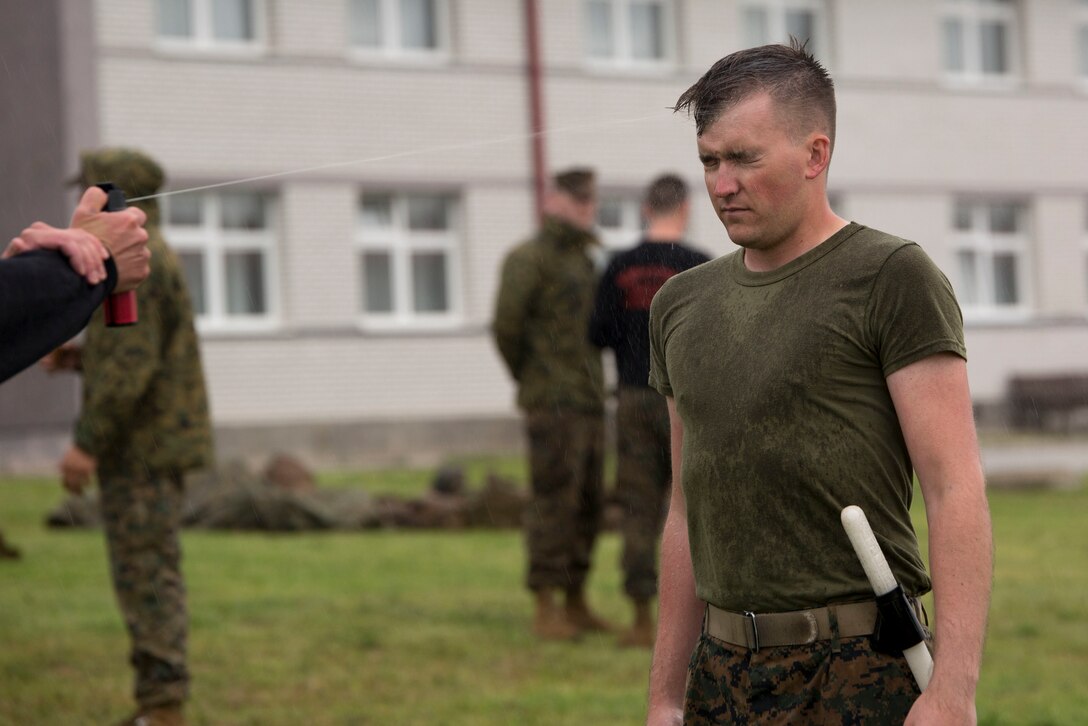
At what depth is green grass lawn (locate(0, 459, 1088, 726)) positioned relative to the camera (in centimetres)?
679

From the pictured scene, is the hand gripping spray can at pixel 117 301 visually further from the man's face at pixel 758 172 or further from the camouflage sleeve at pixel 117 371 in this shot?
the camouflage sleeve at pixel 117 371

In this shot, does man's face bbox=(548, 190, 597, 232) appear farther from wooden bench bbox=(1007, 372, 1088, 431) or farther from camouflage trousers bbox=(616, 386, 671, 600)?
wooden bench bbox=(1007, 372, 1088, 431)

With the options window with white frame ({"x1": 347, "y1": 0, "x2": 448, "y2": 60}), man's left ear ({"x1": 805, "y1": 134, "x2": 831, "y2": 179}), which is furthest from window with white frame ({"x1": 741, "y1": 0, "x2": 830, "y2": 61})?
man's left ear ({"x1": 805, "y1": 134, "x2": 831, "y2": 179})

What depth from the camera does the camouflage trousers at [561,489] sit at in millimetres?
8383

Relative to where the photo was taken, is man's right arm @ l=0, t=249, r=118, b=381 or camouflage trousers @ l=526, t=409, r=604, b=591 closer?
man's right arm @ l=0, t=249, r=118, b=381

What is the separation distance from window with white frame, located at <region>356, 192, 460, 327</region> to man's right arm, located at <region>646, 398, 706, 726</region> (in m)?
19.6

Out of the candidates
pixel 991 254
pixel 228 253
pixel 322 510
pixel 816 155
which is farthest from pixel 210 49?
pixel 816 155

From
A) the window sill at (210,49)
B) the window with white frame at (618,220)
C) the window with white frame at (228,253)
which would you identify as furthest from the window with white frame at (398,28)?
the window with white frame at (618,220)

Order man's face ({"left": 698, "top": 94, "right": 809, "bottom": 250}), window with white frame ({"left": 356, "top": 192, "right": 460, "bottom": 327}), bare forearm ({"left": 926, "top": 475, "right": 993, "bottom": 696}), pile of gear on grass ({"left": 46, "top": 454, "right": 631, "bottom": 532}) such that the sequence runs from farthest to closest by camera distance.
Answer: window with white frame ({"left": 356, "top": 192, "right": 460, "bottom": 327}) < pile of gear on grass ({"left": 46, "top": 454, "right": 631, "bottom": 532}) < man's face ({"left": 698, "top": 94, "right": 809, "bottom": 250}) < bare forearm ({"left": 926, "top": 475, "right": 993, "bottom": 696})

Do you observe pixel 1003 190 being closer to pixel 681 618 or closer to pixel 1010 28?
pixel 1010 28

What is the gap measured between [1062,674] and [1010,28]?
2244 cm

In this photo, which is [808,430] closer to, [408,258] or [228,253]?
[228,253]

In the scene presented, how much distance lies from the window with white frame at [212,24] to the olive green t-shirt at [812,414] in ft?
64.4

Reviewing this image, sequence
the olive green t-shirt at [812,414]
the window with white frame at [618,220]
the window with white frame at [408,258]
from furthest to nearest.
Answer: the window with white frame at [618,220] < the window with white frame at [408,258] < the olive green t-shirt at [812,414]
